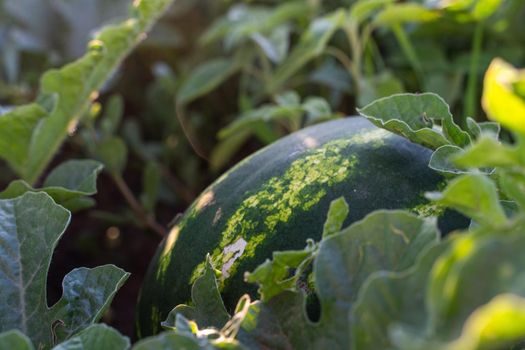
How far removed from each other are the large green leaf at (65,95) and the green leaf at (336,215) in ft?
1.84

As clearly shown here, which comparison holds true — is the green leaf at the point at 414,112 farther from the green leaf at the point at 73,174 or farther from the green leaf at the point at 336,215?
the green leaf at the point at 73,174

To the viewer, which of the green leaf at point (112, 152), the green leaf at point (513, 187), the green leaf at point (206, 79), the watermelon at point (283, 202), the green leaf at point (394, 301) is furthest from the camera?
the green leaf at point (206, 79)

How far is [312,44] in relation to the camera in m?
1.60

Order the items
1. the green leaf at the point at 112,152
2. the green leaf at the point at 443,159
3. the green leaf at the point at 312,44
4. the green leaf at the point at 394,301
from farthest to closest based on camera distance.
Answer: the green leaf at the point at 112,152 → the green leaf at the point at 312,44 → the green leaf at the point at 443,159 → the green leaf at the point at 394,301

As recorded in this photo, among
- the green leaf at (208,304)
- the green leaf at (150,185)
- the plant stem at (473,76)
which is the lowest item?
the plant stem at (473,76)

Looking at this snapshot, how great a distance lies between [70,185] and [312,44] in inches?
25.6

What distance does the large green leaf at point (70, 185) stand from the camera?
1038mm

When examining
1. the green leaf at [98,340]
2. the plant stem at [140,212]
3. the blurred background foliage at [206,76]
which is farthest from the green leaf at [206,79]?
the green leaf at [98,340]

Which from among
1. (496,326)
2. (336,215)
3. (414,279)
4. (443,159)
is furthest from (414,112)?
(496,326)

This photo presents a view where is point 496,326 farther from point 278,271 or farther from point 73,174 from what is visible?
point 73,174

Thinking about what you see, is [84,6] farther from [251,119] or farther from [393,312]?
[393,312]

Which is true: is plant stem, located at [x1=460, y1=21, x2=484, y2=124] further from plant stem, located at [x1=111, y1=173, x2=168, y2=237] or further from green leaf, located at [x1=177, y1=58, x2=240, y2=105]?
plant stem, located at [x1=111, y1=173, x2=168, y2=237]

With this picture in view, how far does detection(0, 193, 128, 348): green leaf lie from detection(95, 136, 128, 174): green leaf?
77cm

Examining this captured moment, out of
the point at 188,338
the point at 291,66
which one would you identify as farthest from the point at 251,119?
the point at 188,338
